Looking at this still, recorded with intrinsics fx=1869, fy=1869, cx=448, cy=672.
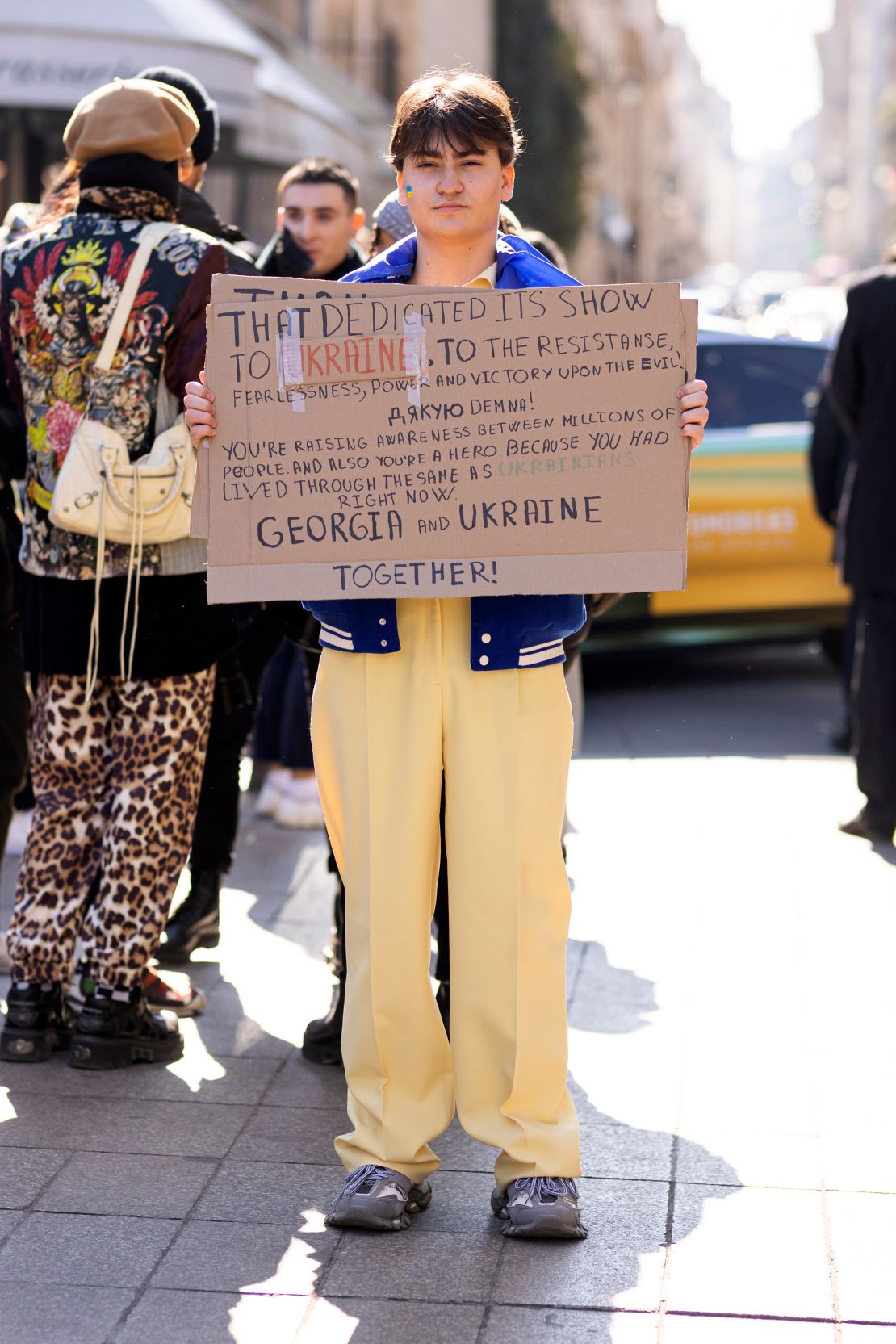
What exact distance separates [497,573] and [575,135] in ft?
106

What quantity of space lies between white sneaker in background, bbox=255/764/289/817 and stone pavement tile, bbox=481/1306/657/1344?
11.6 ft

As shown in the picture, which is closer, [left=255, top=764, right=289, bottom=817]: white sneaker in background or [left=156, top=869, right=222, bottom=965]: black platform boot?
[left=156, top=869, right=222, bottom=965]: black platform boot

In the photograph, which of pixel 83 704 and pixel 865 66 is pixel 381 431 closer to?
pixel 83 704

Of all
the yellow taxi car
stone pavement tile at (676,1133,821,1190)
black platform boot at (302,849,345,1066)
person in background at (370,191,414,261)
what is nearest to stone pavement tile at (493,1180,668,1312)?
stone pavement tile at (676,1133,821,1190)

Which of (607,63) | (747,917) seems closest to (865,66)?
(607,63)

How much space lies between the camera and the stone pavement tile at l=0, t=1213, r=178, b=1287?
308cm

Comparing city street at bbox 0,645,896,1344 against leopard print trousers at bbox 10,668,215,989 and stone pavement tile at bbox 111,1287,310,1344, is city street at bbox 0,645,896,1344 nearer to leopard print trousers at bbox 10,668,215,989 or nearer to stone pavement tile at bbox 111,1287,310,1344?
stone pavement tile at bbox 111,1287,310,1344

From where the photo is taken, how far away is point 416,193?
320cm

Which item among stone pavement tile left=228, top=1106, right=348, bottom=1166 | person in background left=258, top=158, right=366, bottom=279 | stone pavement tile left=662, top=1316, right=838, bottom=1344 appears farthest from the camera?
person in background left=258, top=158, right=366, bottom=279

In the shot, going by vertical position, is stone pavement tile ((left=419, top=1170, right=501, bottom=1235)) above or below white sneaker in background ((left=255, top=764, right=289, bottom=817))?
below

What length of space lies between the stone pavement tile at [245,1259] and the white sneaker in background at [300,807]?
303 centimetres

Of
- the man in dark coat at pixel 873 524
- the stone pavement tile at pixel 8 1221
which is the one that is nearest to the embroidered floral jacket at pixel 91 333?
the stone pavement tile at pixel 8 1221

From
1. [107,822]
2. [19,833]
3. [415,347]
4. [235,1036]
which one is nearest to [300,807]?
[19,833]

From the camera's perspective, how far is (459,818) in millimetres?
3234
